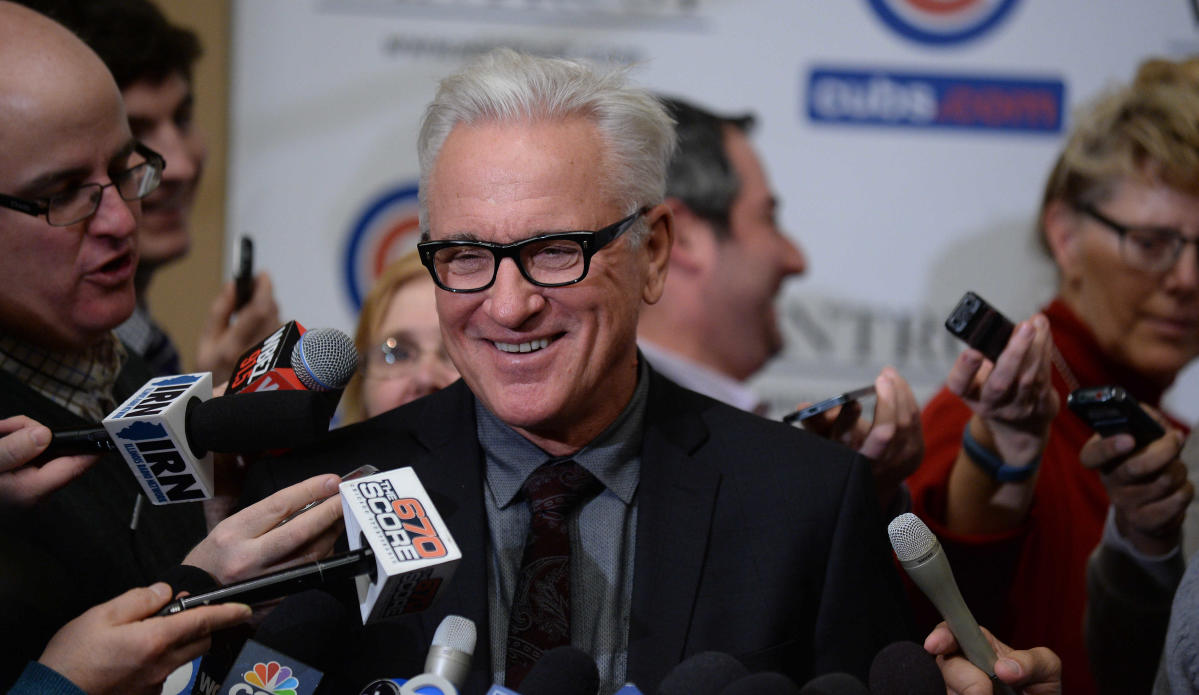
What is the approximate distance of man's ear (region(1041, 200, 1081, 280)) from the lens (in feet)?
8.11

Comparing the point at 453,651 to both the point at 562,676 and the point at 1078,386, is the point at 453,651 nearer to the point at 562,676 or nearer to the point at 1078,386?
the point at 562,676

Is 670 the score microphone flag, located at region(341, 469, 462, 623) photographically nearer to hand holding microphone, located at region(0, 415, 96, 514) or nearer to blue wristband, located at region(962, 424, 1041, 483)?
hand holding microphone, located at region(0, 415, 96, 514)

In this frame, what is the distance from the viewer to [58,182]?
1.65 meters

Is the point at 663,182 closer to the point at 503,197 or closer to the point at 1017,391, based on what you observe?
the point at 503,197

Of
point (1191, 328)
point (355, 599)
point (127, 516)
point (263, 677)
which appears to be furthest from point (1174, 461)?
point (127, 516)

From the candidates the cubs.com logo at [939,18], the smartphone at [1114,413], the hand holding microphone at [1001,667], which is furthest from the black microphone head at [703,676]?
the cubs.com logo at [939,18]

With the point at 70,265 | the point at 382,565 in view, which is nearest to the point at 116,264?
the point at 70,265

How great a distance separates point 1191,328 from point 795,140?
124cm

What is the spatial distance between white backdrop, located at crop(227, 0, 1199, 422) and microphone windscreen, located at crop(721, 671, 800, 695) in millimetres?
2237

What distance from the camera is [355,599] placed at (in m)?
1.43

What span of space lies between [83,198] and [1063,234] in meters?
1.92

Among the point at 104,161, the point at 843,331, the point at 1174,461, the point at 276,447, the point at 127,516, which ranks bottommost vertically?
the point at 843,331

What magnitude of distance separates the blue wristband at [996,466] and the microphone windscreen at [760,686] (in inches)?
40.4

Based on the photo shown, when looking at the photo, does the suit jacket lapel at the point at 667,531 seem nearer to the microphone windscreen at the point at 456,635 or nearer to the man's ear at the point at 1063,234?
the microphone windscreen at the point at 456,635
